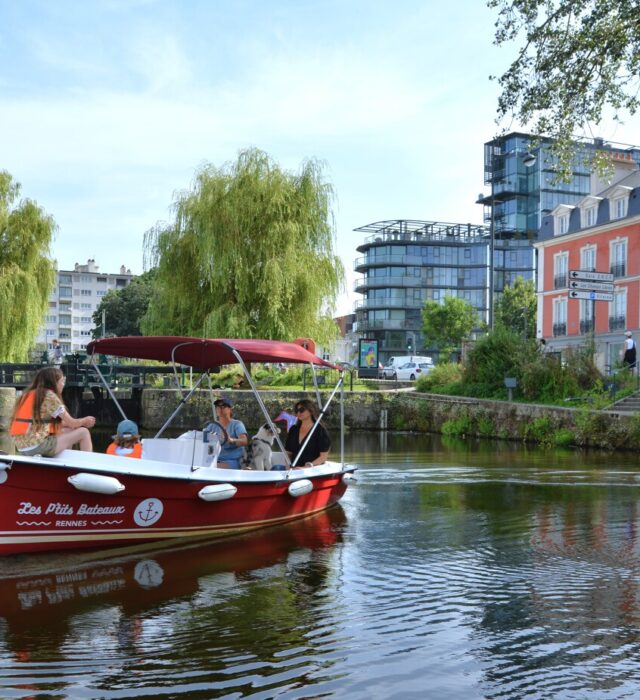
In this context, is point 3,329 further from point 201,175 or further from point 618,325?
point 618,325

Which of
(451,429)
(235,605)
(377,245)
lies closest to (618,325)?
(451,429)

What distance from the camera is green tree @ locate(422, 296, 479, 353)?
255ft

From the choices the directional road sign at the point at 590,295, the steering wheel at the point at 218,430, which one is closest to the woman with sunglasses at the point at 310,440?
the steering wheel at the point at 218,430

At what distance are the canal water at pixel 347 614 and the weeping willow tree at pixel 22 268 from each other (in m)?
24.7

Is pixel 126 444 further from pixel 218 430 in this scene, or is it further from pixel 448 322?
pixel 448 322

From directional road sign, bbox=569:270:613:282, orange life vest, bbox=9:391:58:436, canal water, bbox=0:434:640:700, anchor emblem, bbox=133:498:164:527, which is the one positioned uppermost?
directional road sign, bbox=569:270:613:282

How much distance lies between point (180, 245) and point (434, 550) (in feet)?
96.5

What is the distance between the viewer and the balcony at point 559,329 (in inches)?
1885

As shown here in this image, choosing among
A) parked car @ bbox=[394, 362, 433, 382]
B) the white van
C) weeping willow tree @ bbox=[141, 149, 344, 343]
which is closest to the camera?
weeping willow tree @ bbox=[141, 149, 344, 343]

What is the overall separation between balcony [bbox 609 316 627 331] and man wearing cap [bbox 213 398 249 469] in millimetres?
35041

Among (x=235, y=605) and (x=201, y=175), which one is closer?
(x=235, y=605)

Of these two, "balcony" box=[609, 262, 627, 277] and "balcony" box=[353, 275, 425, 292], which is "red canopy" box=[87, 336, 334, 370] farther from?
"balcony" box=[353, 275, 425, 292]

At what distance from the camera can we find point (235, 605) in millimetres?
7766

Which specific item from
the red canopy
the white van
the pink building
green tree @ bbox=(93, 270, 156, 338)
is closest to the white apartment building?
green tree @ bbox=(93, 270, 156, 338)
